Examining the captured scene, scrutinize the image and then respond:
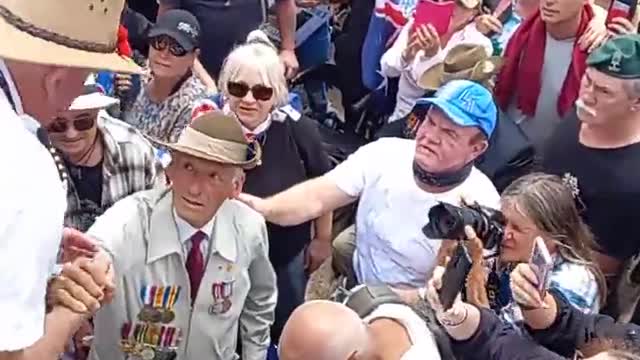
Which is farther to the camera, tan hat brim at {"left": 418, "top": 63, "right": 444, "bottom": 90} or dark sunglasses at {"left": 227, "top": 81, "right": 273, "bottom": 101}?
tan hat brim at {"left": 418, "top": 63, "right": 444, "bottom": 90}

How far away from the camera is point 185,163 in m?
3.42

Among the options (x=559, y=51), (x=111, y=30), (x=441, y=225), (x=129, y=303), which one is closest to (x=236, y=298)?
(x=129, y=303)

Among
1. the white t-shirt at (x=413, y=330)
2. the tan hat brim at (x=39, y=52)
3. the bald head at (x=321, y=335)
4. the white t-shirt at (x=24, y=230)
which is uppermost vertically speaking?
the tan hat brim at (x=39, y=52)

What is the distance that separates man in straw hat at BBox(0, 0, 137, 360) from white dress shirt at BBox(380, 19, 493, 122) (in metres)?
2.66

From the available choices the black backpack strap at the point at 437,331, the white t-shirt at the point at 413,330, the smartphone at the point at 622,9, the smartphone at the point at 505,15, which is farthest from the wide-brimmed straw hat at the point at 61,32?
the smartphone at the point at 505,15

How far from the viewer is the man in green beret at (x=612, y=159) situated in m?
4.00

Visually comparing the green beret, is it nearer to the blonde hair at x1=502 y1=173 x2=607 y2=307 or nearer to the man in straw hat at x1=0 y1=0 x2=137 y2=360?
the blonde hair at x1=502 y1=173 x2=607 y2=307

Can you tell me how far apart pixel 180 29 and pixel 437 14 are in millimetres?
1080

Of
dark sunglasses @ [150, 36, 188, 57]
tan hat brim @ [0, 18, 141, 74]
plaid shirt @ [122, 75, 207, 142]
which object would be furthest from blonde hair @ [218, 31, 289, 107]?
tan hat brim @ [0, 18, 141, 74]

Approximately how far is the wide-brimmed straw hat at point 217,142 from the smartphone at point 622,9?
1.92 meters

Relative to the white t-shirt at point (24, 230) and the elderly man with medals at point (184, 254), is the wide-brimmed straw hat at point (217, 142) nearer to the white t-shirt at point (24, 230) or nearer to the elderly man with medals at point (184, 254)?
the elderly man with medals at point (184, 254)

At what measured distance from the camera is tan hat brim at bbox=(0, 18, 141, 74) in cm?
205

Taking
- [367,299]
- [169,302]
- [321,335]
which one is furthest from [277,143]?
[321,335]

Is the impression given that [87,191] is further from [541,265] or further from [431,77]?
[431,77]
